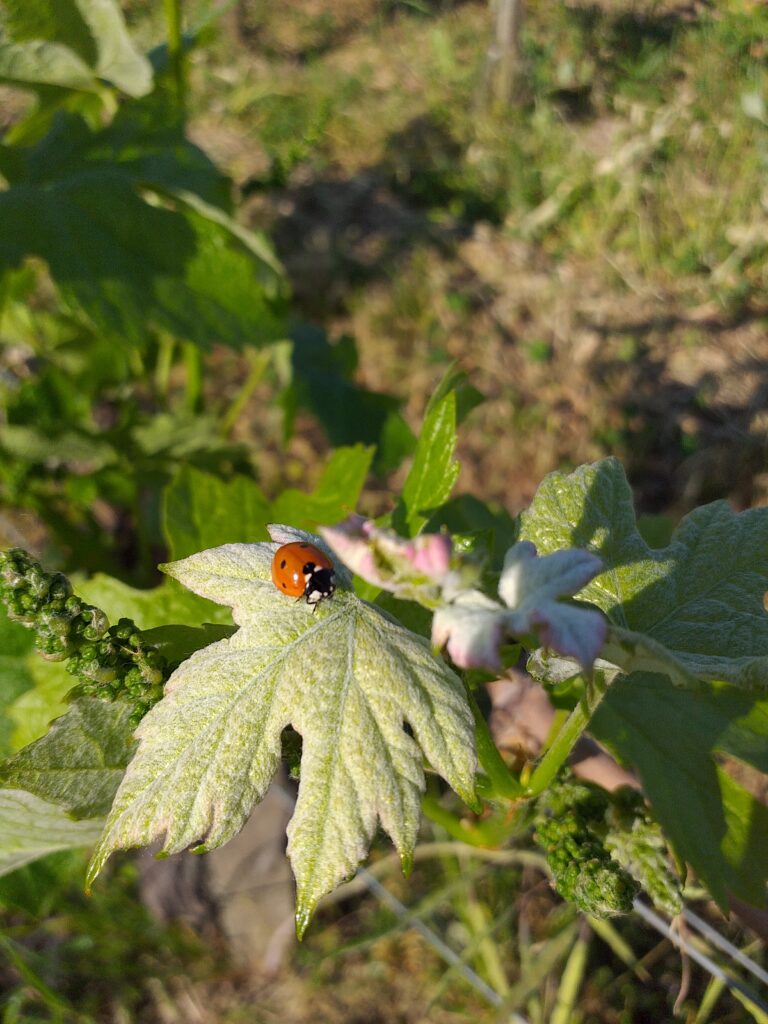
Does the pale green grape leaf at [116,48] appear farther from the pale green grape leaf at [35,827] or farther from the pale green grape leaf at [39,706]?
the pale green grape leaf at [35,827]

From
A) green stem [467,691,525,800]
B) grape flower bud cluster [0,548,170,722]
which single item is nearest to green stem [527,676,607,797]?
green stem [467,691,525,800]

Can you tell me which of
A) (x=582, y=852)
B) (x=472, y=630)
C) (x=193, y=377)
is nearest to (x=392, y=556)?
(x=472, y=630)

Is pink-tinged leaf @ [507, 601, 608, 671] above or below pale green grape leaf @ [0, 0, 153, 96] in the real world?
below

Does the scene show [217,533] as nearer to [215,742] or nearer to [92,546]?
Answer: [215,742]

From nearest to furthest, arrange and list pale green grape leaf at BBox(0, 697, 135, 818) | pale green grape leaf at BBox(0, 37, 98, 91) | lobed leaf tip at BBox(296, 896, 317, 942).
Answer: lobed leaf tip at BBox(296, 896, 317, 942) < pale green grape leaf at BBox(0, 697, 135, 818) < pale green grape leaf at BBox(0, 37, 98, 91)

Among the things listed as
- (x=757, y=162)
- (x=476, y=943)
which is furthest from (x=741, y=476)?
(x=476, y=943)

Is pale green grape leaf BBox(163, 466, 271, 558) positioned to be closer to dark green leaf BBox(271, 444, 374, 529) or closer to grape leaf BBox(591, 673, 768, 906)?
dark green leaf BBox(271, 444, 374, 529)
